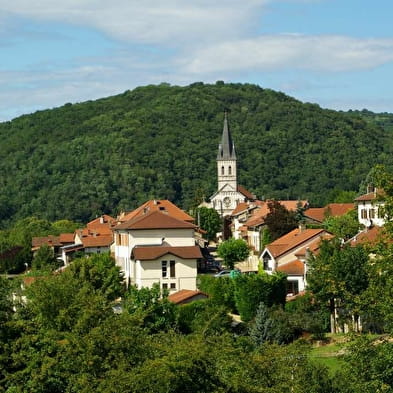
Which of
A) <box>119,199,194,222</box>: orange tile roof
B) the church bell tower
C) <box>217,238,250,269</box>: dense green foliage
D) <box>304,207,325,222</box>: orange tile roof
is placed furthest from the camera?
the church bell tower

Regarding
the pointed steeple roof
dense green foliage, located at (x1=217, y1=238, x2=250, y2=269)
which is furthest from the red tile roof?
the pointed steeple roof

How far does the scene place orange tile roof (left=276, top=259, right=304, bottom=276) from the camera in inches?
2306

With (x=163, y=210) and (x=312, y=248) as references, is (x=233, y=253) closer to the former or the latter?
(x=163, y=210)

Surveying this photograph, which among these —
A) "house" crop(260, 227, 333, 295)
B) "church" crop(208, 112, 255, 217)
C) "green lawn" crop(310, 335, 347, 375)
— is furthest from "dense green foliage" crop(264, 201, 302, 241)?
"church" crop(208, 112, 255, 217)

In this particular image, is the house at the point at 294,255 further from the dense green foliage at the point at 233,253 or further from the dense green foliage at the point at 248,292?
the dense green foliage at the point at 233,253

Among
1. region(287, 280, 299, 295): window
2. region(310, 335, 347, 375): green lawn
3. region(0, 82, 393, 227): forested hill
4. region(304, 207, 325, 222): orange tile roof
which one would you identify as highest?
region(0, 82, 393, 227): forested hill

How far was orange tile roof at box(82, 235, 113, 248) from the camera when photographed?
A: 266ft

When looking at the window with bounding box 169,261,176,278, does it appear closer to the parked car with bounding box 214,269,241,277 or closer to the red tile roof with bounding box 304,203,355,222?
the parked car with bounding box 214,269,241,277

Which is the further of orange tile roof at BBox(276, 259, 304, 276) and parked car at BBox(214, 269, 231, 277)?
parked car at BBox(214, 269, 231, 277)

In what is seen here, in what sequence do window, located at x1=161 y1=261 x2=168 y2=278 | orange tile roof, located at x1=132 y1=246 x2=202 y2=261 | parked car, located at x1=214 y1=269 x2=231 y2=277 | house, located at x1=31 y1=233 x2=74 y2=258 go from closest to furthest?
1. orange tile roof, located at x1=132 y1=246 x2=202 y2=261
2. window, located at x1=161 y1=261 x2=168 y2=278
3. parked car, located at x1=214 y1=269 x2=231 y2=277
4. house, located at x1=31 y1=233 x2=74 y2=258

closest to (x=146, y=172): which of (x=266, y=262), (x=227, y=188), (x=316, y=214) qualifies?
(x=227, y=188)

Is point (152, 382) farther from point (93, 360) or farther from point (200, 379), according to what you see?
point (93, 360)

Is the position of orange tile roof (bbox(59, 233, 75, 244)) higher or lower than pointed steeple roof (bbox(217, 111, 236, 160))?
lower

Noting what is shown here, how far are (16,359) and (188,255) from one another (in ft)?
101
